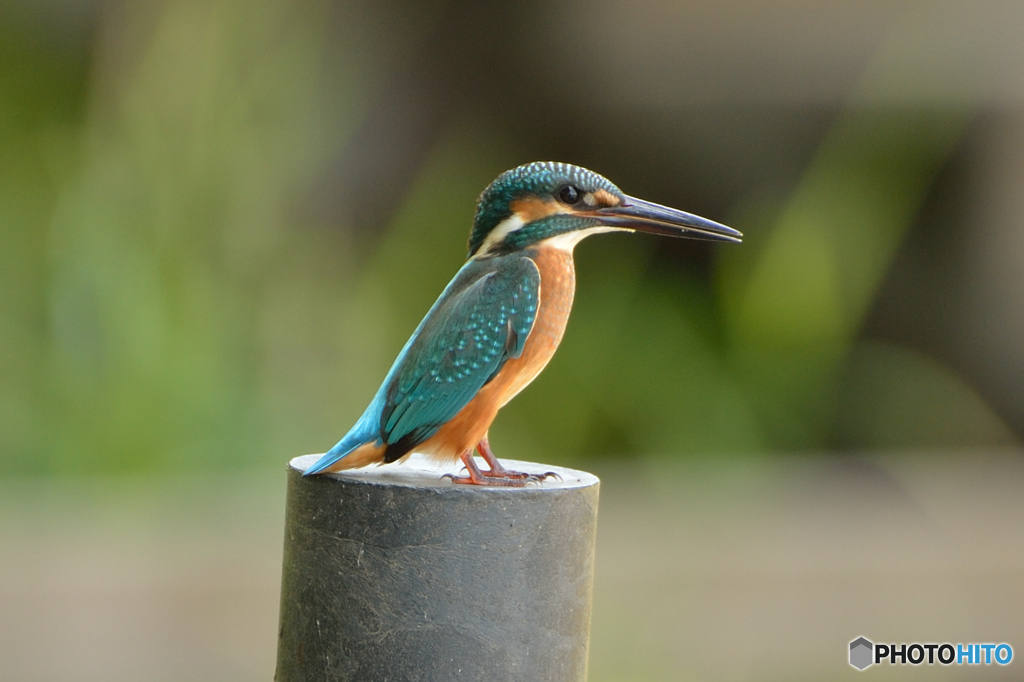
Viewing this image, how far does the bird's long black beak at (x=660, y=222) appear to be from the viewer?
50.0 inches

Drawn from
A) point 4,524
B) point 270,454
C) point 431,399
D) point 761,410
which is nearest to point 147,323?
point 270,454

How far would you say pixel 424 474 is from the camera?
3.96 feet

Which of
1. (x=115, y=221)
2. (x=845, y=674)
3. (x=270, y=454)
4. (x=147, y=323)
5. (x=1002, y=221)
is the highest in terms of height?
(x=1002, y=221)

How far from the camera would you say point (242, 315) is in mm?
2611

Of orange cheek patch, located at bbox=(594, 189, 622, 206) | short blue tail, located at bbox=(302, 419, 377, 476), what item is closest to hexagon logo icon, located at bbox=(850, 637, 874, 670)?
orange cheek patch, located at bbox=(594, 189, 622, 206)

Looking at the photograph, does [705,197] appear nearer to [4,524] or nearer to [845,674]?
[845,674]

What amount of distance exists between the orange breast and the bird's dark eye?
2.5 inches

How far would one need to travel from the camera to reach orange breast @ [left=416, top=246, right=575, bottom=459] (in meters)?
1.22

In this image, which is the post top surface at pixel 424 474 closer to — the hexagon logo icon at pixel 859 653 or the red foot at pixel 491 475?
the red foot at pixel 491 475

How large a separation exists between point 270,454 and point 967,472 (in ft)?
6.84

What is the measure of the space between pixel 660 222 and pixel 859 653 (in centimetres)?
141

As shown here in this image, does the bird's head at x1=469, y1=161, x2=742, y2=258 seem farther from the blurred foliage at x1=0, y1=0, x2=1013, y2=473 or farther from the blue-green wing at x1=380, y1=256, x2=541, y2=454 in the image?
the blurred foliage at x1=0, y1=0, x2=1013, y2=473
